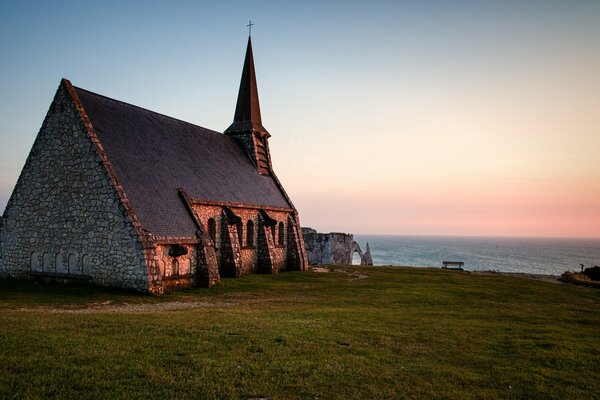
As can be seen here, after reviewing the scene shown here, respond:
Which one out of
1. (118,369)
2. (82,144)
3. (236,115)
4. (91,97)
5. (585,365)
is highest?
(236,115)

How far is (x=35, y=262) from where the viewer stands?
74.2 ft

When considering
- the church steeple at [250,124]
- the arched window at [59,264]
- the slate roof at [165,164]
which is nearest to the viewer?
the arched window at [59,264]

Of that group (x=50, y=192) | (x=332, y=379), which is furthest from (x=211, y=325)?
(x=50, y=192)

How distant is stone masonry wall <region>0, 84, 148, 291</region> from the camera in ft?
66.3

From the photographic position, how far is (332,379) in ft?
28.8

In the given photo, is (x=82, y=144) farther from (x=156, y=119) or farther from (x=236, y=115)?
(x=236, y=115)

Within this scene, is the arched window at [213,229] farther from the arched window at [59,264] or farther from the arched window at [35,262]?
the arched window at [35,262]

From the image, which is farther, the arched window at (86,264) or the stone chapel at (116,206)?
the arched window at (86,264)

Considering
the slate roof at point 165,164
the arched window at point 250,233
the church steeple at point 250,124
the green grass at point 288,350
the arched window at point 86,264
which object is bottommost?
the green grass at point 288,350

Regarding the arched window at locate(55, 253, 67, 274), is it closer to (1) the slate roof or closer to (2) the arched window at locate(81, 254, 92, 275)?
(2) the arched window at locate(81, 254, 92, 275)

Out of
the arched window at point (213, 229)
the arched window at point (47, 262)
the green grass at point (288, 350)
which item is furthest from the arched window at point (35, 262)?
the arched window at point (213, 229)

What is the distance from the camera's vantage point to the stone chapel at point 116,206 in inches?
802

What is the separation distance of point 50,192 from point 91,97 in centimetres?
591

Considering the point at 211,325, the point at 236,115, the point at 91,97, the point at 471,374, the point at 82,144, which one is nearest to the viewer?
the point at 471,374
